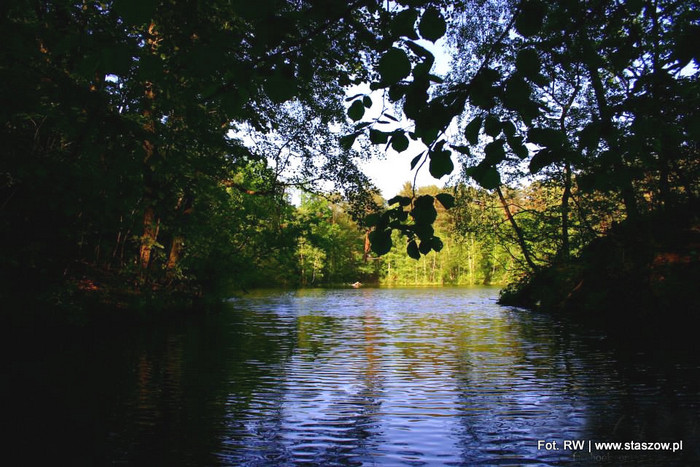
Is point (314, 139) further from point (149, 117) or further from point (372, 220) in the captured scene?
point (372, 220)

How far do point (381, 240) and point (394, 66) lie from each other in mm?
1070

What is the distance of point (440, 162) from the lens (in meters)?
2.55

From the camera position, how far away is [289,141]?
1880 centimetres

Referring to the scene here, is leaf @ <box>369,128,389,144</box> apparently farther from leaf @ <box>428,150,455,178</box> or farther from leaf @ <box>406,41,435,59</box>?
leaf @ <box>406,41,435,59</box>

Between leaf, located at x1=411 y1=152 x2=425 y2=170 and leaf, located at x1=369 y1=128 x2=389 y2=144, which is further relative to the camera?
leaf, located at x1=369 y1=128 x2=389 y2=144

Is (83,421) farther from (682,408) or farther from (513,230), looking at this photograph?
(513,230)

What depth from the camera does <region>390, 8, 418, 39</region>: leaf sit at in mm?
2018

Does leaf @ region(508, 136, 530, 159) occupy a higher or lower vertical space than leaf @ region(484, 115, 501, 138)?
lower

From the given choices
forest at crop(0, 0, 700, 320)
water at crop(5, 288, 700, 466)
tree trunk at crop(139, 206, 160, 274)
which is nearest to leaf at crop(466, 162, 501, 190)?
forest at crop(0, 0, 700, 320)

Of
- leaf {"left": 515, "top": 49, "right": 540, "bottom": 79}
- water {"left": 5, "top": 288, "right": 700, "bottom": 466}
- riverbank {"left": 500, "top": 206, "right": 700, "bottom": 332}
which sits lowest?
water {"left": 5, "top": 288, "right": 700, "bottom": 466}

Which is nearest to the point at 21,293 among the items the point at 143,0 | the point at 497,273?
the point at 143,0

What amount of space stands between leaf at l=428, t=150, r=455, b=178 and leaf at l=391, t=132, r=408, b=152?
11.8 inches

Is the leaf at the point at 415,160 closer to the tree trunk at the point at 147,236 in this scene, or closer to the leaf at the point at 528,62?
the leaf at the point at 528,62

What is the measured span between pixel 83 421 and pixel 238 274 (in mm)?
17369
